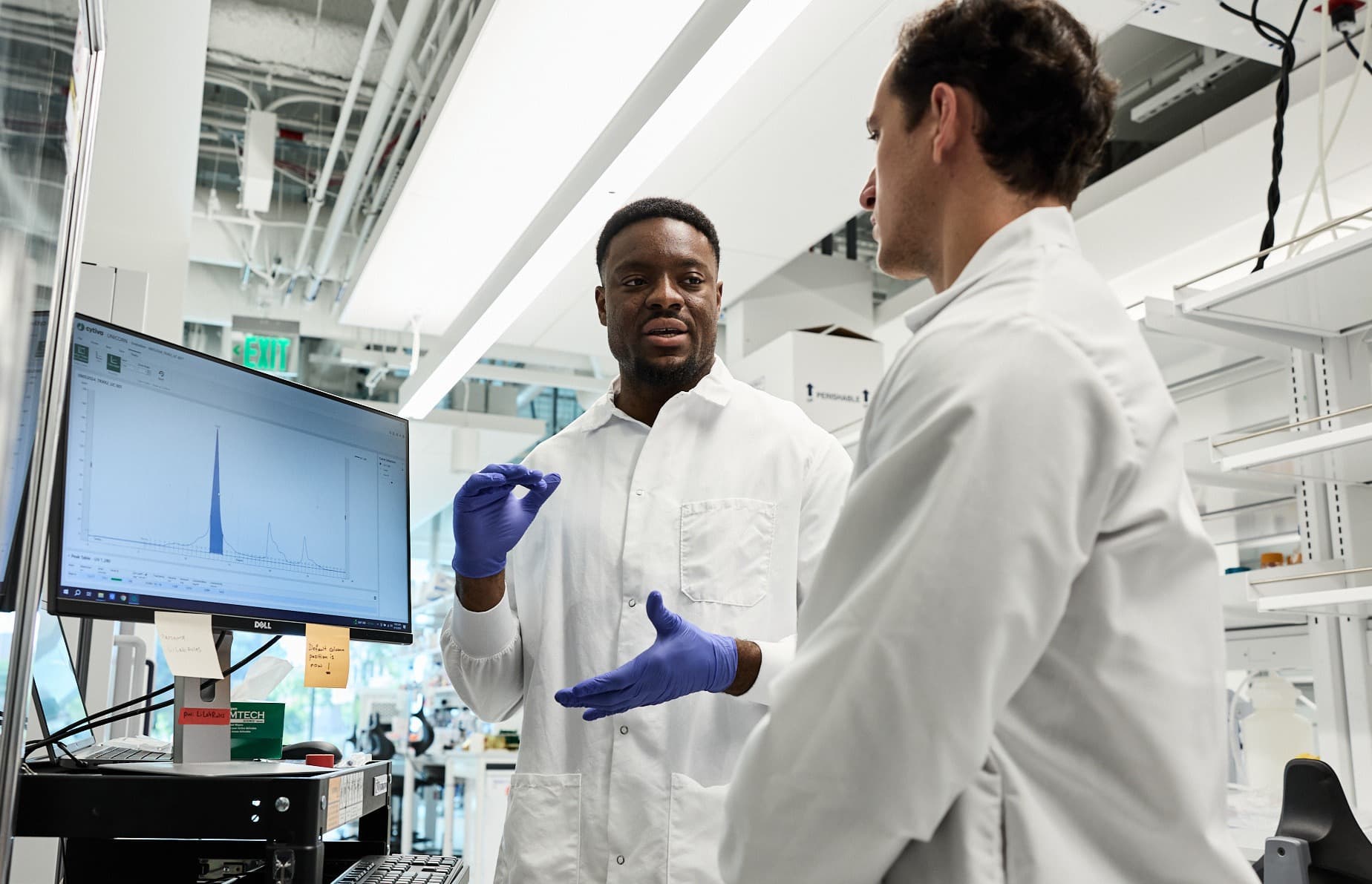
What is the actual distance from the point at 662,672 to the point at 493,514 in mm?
437

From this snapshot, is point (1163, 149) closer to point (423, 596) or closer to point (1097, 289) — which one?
point (1097, 289)

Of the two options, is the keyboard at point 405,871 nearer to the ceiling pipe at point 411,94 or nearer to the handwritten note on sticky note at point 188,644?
the handwritten note on sticky note at point 188,644

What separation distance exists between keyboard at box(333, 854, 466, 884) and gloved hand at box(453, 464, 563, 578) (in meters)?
0.40

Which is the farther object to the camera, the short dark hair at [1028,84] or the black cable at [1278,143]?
the black cable at [1278,143]

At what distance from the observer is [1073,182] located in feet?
3.16

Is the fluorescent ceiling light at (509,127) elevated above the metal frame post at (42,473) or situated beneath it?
elevated above

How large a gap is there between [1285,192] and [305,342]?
6.37 metres

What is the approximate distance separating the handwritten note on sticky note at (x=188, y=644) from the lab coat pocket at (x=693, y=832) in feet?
1.99

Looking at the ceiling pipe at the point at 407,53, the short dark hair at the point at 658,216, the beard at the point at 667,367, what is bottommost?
the beard at the point at 667,367

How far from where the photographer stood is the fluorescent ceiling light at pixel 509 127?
2.58 meters

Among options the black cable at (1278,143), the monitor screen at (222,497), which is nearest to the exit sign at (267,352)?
the monitor screen at (222,497)

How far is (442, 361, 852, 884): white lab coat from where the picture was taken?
145 centimetres

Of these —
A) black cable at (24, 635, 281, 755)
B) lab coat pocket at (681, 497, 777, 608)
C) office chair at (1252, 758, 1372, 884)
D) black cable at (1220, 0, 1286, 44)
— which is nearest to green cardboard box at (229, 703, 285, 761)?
black cable at (24, 635, 281, 755)

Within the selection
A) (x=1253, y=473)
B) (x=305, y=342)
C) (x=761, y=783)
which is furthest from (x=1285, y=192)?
(x=305, y=342)
